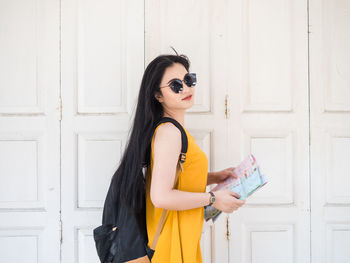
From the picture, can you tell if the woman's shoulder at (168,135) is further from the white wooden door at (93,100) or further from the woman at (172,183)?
the white wooden door at (93,100)

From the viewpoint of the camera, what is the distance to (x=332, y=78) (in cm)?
208

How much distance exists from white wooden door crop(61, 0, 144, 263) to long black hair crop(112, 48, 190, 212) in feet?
1.94

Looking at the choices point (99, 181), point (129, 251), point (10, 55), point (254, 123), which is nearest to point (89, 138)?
point (99, 181)

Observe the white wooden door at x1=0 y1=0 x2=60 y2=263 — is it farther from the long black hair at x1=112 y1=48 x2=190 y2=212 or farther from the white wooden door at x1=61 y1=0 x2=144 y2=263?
the long black hair at x1=112 y1=48 x2=190 y2=212

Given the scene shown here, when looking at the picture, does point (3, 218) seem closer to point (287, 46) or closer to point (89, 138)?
point (89, 138)

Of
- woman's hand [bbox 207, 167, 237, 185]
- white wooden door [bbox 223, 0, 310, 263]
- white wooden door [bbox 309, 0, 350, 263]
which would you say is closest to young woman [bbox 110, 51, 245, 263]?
woman's hand [bbox 207, 167, 237, 185]

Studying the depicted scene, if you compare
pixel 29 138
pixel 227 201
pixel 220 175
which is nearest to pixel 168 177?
pixel 227 201

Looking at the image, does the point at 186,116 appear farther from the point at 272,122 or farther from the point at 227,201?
the point at 227,201

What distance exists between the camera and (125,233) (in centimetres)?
134

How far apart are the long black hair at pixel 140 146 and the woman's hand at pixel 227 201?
1.26 feet

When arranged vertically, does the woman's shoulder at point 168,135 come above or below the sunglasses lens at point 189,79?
below

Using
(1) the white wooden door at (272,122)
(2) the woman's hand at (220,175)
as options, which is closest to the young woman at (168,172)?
(2) the woman's hand at (220,175)

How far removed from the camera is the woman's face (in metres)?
1.42

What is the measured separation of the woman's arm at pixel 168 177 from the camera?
1.23m
